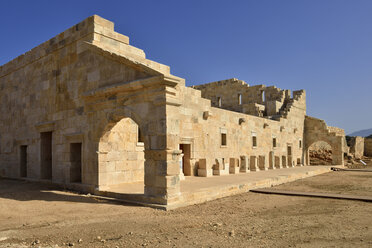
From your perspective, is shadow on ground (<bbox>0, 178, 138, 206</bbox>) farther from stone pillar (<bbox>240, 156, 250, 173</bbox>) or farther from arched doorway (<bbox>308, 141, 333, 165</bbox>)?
arched doorway (<bbox>308, 141, 333, 165</bbox>)

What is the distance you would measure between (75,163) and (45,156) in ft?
8.27

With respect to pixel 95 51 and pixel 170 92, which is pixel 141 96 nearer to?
pixel 170 92

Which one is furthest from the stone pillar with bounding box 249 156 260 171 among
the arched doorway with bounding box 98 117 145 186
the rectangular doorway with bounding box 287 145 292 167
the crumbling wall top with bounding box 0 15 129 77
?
the crumbling wall top with bounding box 0 15 129 77

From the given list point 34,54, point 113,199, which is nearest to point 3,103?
point 34,54

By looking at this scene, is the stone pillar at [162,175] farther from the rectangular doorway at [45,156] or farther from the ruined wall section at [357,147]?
the ruined wall section at [357,147]

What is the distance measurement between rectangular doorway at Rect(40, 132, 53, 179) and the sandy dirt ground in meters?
3.92

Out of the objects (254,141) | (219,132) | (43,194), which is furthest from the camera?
(254,141)

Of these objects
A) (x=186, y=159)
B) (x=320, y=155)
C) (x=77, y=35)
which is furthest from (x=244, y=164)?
(x=320, y=155)

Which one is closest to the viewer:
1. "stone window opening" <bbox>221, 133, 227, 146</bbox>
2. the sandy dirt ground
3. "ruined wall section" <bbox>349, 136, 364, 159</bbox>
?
the sandy dirt ground

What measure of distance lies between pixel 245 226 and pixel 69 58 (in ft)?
28.0

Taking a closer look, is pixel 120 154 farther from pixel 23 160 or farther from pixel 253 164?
pixel 253 164

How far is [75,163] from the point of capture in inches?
410

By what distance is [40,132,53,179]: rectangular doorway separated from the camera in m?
12.0

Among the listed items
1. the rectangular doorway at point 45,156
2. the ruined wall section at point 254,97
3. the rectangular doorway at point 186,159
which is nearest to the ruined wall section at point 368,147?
the ruined wall section at point 254,97
